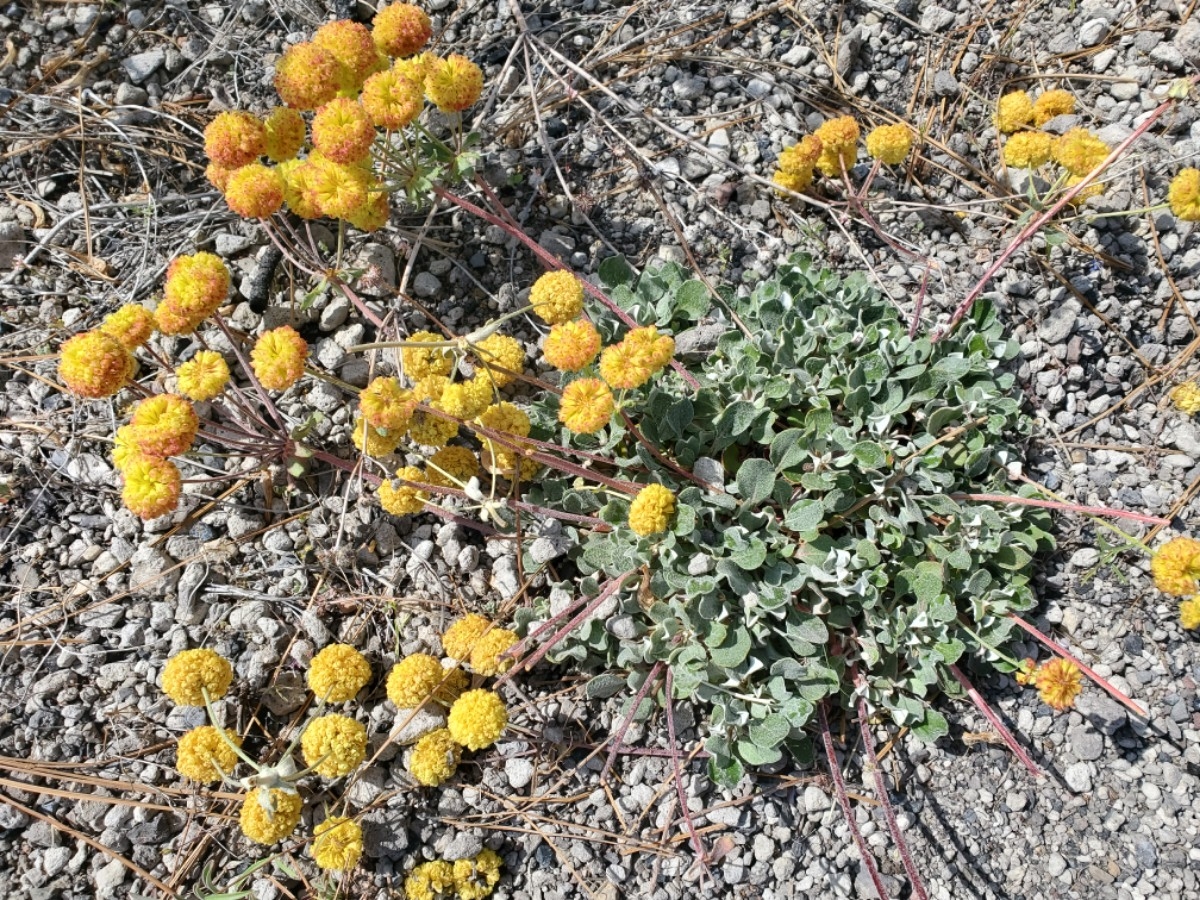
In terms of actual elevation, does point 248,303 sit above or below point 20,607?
above

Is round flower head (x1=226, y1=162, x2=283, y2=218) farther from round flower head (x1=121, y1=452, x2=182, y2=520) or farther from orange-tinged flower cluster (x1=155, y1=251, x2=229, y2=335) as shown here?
round flower head (x1=121, y1=452, x2=182, y2=520)

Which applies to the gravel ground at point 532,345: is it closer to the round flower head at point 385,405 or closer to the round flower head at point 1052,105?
the round flower head at point 1052,105

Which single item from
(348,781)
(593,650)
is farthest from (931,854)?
(348,781)

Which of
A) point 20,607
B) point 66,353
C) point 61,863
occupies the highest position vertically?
point 66,353

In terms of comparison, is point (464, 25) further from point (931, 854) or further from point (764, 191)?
point (931, 854)

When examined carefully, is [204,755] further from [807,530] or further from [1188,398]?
[1188,398]

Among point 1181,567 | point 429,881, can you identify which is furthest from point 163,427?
point 1181,567

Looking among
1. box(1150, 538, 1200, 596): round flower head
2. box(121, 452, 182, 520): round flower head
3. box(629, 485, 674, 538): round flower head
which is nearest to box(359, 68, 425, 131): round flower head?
box(121, 452, 182, 520): round flower head
